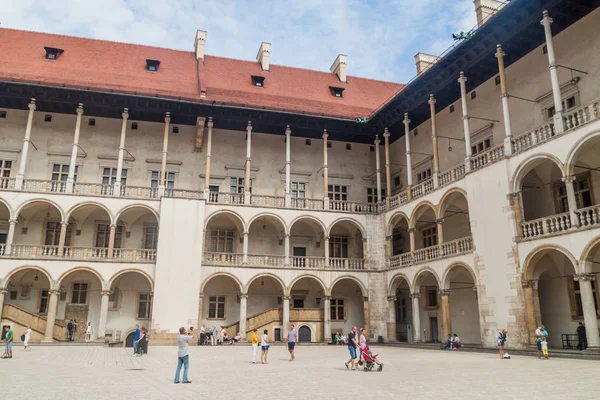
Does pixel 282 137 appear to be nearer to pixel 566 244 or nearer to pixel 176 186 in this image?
pixel 176 186

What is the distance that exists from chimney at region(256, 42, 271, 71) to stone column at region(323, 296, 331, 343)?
1603 cm

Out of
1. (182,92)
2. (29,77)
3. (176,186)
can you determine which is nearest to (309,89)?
(182,92)

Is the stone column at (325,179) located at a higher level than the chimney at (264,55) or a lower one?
lower

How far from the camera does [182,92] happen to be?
2648 cm

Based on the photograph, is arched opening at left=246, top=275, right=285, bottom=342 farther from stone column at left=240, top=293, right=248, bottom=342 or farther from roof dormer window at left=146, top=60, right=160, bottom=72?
roof dormer window at left=146, top=60, right=160, bottom=72

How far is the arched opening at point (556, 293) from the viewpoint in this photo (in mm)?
17484

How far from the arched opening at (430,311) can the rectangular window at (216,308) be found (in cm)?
1040

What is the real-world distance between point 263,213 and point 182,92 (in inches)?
308

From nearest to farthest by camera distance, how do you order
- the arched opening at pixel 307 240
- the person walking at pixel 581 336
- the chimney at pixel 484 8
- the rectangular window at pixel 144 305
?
the person walking at pixel 581 336
the rectangular window at pixel 144 305
the chimney at pixel 484 8
the arched opening at pixel 307 240

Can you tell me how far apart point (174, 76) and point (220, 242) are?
10093mm

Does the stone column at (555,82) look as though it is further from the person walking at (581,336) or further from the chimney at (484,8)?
the chimney at (484,8)

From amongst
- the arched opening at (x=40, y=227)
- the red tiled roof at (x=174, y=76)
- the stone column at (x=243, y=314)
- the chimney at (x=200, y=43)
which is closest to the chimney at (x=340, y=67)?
the red tiled roof at (x=174, y=76)

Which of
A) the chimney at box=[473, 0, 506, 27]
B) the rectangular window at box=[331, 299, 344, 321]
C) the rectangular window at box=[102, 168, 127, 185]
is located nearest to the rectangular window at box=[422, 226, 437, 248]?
the rectangular window at box=[331, 299, 344, 321]

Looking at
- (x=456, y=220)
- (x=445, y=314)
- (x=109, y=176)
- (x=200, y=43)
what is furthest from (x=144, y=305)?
(x=200, y=43)
